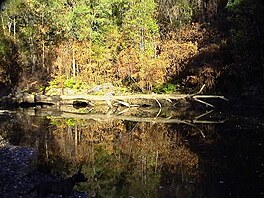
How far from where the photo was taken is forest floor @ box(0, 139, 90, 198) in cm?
1236

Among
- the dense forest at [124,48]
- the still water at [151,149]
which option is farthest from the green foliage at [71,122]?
the dense forest at [124,48]

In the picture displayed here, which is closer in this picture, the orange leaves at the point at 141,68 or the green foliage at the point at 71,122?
the green foliage at the point at 71,122

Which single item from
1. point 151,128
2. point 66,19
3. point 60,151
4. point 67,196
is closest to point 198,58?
point 66,19

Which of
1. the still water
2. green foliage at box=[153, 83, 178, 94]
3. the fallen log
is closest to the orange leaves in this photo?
green foliage at box=[153, 83, 178, 94]

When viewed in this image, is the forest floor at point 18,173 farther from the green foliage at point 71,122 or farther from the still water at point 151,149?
the green foliage at point 71,122

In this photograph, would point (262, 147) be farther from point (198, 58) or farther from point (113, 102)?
point (198, 58)

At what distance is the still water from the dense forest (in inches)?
293

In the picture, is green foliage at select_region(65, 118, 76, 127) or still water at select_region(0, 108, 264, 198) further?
green foliage at select_region(65, 118, 76, 127)

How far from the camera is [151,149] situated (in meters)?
20.5

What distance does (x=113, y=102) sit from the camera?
3859 centimetres

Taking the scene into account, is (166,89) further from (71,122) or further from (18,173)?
(18,173)

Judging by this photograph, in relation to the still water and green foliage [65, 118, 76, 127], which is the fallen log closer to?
the still water

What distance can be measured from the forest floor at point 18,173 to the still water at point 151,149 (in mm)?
552

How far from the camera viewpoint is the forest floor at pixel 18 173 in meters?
12.4
